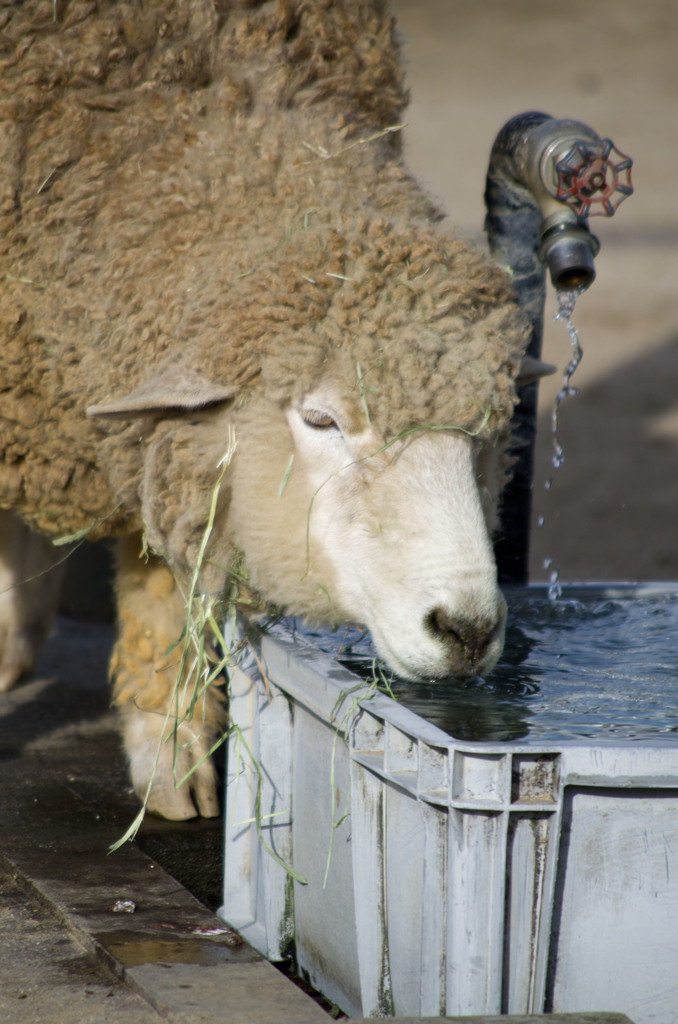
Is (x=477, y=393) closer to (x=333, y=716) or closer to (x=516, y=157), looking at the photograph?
(x=333, y=716)

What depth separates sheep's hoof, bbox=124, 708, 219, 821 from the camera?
10.5 feet

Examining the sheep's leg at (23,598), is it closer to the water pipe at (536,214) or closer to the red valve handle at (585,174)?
the water pipe at (536,214)

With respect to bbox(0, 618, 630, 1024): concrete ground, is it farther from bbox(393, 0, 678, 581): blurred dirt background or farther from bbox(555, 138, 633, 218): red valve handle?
bbox(555, 138, 633, 218): red valve handle

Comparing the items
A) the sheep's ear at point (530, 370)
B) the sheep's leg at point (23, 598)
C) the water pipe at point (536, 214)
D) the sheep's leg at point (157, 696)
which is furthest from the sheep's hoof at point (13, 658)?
the sheep's ear at point (530, 370)

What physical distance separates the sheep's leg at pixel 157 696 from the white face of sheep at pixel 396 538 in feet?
3.21

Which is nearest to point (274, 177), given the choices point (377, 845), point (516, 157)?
point (516, 157)

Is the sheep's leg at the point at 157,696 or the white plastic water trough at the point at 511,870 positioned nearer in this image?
the white plastic water trough at the point at 511,870

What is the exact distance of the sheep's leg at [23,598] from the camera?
4.02m

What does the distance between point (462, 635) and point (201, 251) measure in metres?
0.98

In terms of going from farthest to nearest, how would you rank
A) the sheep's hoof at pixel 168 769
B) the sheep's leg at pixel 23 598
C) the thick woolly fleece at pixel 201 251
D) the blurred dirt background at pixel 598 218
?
the blurred dirt background at pixel 598 218
the sheep's leg at pixel 23 598
the sheep's hoof at pixel 168 769
the thick woolly fleece at pixel 201 251

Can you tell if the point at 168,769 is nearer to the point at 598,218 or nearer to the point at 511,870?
the point at 511,870

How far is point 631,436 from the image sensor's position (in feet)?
25.1

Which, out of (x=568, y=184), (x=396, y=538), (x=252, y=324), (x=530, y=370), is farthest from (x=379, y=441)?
(x=568, y=184)

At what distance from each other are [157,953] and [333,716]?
0.57m
